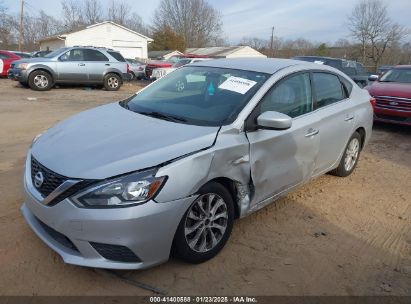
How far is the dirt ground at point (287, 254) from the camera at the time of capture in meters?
2.98

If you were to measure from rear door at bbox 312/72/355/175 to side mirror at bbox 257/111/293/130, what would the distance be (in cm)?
115

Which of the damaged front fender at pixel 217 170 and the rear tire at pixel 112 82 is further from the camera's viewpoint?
the rear tire at pixel 112 82

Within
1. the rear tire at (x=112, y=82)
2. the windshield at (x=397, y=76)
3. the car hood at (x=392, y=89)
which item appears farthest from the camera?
the rear tire at (x=112, y=82)

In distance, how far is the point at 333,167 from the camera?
5078 millimetres

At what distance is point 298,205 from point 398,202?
1.36 meters

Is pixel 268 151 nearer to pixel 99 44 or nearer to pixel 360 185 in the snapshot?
pixel 360 185

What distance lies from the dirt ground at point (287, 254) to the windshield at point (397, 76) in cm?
520

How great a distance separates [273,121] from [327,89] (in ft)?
5.74

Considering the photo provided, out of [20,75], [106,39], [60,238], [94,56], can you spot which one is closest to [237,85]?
[60,238]

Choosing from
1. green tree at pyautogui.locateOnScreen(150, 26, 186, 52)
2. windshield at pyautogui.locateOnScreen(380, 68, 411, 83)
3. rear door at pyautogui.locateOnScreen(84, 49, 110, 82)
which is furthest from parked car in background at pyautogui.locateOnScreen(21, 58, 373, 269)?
green tree at pyautogui.locateOnScreen(150, 26, 186, 52)

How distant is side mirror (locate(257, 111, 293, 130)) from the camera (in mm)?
3367

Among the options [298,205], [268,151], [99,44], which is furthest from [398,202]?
[99,44]

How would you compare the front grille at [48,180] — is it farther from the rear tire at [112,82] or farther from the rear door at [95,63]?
the rear tire at [112,82]

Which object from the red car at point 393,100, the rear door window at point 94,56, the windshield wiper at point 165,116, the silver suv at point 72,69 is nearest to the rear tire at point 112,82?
the silver suv at point 72,69
